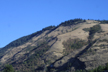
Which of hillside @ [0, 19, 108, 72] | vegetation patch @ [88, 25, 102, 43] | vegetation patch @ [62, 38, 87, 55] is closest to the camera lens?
hillside @ [0, 19, 108, 72]

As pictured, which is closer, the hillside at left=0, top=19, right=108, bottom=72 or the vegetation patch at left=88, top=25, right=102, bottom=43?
the hillside at left=0, top=19, right=108, bottom=72

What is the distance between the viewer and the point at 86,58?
69.6 meters

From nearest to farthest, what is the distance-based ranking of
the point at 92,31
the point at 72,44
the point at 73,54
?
the point at 73,54, the point at 72,44, the point at 92,31

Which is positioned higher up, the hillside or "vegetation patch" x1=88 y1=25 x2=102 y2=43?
"vegetation patch" x1=88 y1=25 x2=102 y2=43

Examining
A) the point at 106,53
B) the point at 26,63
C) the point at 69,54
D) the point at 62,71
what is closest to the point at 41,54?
the point at 26,63

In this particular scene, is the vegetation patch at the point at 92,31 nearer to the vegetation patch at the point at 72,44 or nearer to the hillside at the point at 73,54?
the hillside at the point at 73,54

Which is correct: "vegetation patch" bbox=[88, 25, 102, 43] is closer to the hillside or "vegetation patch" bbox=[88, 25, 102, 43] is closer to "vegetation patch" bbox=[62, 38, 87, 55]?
the hillside

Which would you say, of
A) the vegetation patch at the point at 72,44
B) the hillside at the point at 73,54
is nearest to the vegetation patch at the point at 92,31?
the hillside at the point at 73,54

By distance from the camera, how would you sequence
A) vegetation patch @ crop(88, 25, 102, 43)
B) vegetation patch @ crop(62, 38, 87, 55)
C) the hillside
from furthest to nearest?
vegetation patch @ crop(88, 25, 102, 43)
vegetation patch @ crop(62, 38, 87, 55)
the hillside

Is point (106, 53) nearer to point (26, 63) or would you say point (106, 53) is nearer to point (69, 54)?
point (69, 54)

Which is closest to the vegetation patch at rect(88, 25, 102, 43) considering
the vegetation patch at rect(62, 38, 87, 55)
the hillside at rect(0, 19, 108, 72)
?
the hillside at rect(0, 19, 108, 72)

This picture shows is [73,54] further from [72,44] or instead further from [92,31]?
[92,31]

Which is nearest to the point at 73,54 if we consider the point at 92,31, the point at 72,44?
the point at 72,44

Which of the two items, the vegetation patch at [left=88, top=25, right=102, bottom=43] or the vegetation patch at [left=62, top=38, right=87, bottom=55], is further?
the vegetation patch at [left=88, top=25, right=102, bottom=43]
